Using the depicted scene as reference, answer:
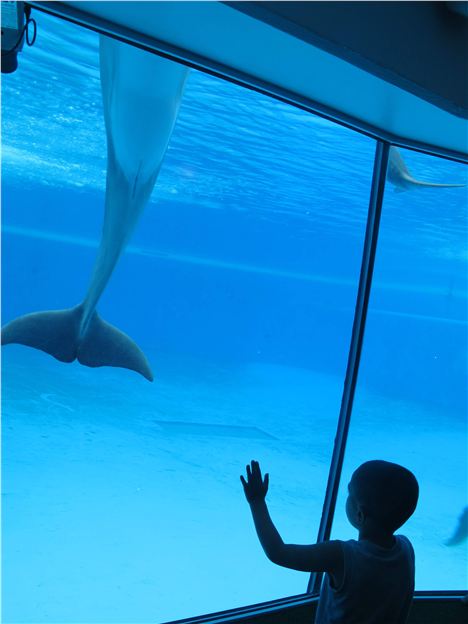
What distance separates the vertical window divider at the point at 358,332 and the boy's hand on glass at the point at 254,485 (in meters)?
2.53

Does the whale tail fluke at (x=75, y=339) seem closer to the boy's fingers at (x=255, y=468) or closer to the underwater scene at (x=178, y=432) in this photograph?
the underwater scene at (x=178, y=432)

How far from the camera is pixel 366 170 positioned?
27.8 m

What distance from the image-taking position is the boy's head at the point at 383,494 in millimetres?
1766

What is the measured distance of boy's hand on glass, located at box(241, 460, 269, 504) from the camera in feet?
5.92

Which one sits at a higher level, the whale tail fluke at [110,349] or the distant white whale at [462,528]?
the whale tail fluke at [110,349]

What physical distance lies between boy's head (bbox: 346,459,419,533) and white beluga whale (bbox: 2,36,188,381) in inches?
130

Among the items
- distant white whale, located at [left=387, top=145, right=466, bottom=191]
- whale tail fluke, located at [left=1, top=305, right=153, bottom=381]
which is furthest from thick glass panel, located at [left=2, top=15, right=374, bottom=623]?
distant white whale, located at [left=387, top=145, right=466, bottom=191]

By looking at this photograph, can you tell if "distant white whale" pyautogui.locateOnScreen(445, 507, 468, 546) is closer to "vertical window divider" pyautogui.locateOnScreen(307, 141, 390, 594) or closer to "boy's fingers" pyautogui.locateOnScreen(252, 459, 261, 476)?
"vertical window divider" pyautogui.locateOnScreen(307, 141, 390, 594)

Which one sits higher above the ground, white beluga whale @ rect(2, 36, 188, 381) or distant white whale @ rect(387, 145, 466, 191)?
distant white whale @ rect(387, 145, 466, 191)

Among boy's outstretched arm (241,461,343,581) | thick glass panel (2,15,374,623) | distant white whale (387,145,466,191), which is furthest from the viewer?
thick glass panel (2,15,374,623)

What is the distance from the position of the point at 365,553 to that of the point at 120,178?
14.0 ft

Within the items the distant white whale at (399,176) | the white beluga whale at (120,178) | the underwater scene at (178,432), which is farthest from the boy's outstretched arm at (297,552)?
the distant white whale at (399,176)

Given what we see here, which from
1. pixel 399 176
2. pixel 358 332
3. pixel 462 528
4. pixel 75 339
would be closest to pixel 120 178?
pixel 75 339

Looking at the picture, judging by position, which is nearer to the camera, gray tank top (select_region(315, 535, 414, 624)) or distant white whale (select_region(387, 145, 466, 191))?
gray tank top (select_region(315, 535, 414, 624))
